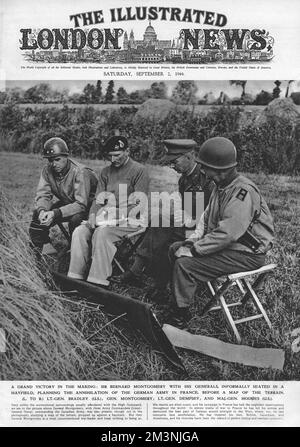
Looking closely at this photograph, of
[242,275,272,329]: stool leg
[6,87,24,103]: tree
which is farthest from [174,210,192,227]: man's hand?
[6,87,24,103]: tree

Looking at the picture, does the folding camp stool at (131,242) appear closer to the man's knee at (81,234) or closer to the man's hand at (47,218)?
the man's knee at (81,234)

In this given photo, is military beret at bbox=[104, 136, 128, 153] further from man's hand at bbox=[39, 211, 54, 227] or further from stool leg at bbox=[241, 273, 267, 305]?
stool leg at bbox=[241, 273, 267, 305]

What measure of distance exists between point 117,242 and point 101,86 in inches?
41.2

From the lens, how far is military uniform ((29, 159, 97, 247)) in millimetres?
3041

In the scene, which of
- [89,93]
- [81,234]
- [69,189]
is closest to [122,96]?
[89,93]

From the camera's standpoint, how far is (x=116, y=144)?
3.02m

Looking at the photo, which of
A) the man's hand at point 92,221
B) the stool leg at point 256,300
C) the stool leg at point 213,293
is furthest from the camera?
the man's hand at point 92,221

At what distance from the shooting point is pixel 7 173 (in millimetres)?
3088

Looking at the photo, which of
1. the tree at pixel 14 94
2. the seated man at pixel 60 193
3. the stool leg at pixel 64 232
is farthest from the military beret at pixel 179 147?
the tree at pixel 14 94

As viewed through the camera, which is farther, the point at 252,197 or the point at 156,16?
the point at 156,16

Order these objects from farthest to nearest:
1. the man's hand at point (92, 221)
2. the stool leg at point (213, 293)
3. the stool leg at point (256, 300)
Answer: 1. the man's hand at point (92, 221)
2. the stool leg at point (256, 300)
3. the stool leg at point (213, 293)

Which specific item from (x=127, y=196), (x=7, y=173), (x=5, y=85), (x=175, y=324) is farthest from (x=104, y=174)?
(x=175, y=324)

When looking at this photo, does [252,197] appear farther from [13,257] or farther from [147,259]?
[13,257]

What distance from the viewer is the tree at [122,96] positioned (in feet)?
9.98
